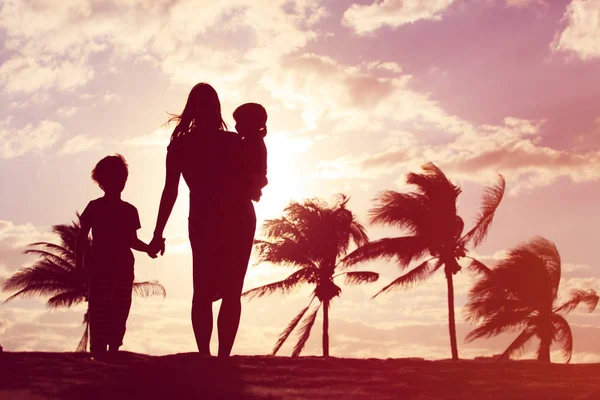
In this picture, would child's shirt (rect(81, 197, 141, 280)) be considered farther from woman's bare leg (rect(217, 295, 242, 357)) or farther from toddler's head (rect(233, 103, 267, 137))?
toddler's head (rect(233, 103, 267, 137))

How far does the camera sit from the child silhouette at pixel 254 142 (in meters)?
5.30

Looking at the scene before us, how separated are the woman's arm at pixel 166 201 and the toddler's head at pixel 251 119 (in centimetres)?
57

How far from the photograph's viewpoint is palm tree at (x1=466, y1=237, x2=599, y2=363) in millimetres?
27609

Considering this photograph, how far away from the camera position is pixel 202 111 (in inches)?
214

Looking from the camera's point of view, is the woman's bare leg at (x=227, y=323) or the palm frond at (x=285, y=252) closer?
the woman's bare leg at (x=227, y=323)

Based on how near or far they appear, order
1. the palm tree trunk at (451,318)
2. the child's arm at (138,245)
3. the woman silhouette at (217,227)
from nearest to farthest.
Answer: the woman silhouette at (217,227) → the child's arm at (138,245) → the palm tree trunk at (451,318)

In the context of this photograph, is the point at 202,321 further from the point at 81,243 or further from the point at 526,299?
the point at 526,299

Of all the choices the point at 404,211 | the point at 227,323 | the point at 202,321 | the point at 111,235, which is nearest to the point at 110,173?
the point at 111,235

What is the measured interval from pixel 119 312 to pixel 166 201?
1.17 m

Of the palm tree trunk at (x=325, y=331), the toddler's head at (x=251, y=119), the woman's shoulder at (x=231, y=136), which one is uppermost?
the palm tree trunk at (x=325, y=331)

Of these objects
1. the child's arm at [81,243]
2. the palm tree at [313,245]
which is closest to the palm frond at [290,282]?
the palm tree at [313,245]

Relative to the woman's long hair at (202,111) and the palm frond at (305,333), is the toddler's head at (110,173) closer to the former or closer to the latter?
the woman's long hair at (202,111)

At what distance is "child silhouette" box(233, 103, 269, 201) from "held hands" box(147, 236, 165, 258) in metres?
0.79

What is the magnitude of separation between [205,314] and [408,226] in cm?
2261
